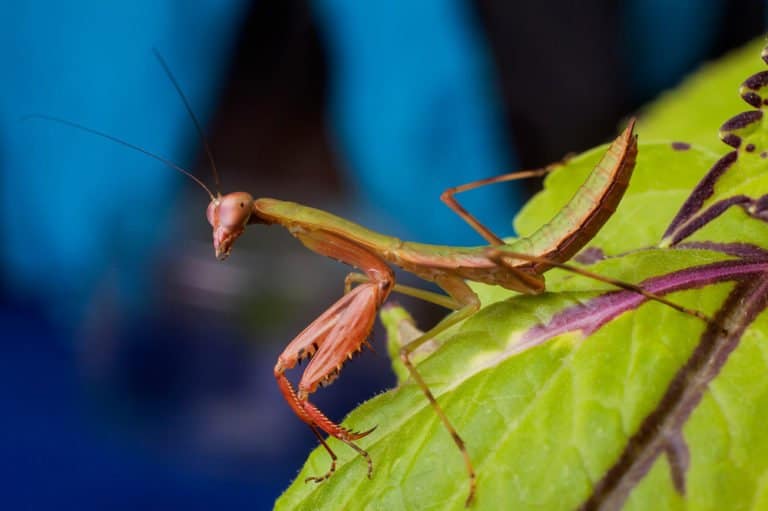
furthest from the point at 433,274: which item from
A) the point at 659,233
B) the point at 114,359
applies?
the point at 114,359

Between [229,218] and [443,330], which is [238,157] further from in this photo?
[443,330]

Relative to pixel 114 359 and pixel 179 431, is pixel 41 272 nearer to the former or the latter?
pixel 114 359

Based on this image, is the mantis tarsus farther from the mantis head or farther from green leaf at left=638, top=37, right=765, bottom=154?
green leaf at left=638, top=37, right=765, bottom=154

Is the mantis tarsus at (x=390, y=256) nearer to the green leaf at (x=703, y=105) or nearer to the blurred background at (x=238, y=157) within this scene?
the green leaf at (x=703, y=105)

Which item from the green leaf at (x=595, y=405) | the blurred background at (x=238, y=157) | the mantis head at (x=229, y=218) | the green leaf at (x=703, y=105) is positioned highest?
the blurred background at (x=238, y=157)

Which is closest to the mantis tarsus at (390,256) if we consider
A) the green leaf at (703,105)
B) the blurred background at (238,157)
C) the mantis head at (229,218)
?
the mantis head at (229,218)
